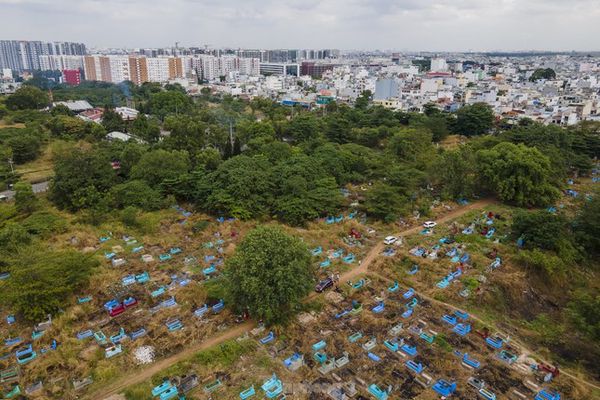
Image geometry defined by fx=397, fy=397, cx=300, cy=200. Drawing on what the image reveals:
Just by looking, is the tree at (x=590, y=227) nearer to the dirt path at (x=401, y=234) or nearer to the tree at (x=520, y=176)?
the tree at (x=520, y=176)

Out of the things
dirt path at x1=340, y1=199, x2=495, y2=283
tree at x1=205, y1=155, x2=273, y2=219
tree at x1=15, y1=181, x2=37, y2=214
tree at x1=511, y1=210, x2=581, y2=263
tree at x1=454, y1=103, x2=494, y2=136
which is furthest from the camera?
tree at x1=454, y1=103, x2=494, y2=136

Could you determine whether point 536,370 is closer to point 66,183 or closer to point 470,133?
point 66,183

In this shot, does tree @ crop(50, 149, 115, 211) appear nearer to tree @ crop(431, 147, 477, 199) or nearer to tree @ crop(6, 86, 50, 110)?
tree @ crop(431, 147, 477, 199)

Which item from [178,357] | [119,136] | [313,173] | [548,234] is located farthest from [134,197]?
[548,234]

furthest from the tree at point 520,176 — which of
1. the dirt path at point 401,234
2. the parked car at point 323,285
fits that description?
the parked car at point 323,285

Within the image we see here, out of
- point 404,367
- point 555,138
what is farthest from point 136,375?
point 555,138

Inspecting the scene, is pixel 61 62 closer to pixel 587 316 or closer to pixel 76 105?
pixel 76 105

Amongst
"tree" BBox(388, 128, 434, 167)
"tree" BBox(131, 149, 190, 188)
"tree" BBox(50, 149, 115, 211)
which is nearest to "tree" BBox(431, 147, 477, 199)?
"tree" BBox(388, 128, 434, 167)
